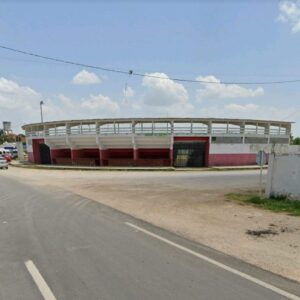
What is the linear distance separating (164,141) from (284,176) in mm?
25669

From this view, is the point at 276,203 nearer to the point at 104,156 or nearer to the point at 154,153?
the point at 154,153

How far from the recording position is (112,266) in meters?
5.79

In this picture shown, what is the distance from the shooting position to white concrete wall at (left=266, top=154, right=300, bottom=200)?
13203 mm

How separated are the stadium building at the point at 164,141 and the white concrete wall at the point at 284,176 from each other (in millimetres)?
24063

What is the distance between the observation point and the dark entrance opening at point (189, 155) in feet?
133

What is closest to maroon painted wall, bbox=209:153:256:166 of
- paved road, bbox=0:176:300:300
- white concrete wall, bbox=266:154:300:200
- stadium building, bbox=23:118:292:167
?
stadium building, bbox=23:118:292:167

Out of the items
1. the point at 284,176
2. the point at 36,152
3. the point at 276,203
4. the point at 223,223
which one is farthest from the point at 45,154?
the point at 223,223

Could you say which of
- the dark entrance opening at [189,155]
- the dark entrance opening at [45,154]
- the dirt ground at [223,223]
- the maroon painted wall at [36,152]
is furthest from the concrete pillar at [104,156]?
the dirt ground at [223,223]

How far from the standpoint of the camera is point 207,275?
5.39 metres

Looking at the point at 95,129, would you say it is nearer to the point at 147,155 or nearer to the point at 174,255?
the point at 147,155

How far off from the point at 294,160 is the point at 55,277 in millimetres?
11110

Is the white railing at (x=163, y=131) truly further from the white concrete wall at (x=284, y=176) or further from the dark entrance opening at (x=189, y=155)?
the white concrete wall at (x=284, y=176)

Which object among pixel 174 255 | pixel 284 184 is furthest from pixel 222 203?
pixel 174 255

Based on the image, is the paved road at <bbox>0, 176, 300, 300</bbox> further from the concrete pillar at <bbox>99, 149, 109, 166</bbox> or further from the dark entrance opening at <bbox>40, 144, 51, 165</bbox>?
the dark entrance opening at <bbox>40, 144, 51, 165</bbox>
